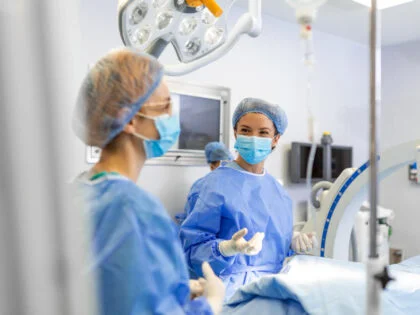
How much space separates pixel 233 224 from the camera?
5.38 ft

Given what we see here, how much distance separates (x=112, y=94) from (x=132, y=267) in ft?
1.18

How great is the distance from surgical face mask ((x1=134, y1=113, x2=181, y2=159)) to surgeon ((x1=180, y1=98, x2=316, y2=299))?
A: 0.54 m

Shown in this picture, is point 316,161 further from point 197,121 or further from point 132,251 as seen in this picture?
point 132,251

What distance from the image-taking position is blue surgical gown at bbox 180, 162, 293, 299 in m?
1.59

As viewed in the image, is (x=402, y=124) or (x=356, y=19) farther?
Answer: (x=402, y=124)

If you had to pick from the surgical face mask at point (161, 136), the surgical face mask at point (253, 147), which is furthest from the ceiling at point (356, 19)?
the surgical face mask at point (161, 136)

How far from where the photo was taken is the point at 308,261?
1.53 metres

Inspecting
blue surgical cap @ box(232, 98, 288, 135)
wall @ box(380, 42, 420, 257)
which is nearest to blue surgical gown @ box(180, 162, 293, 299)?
blue surgical cap @ box(232, 98, 288, 135)

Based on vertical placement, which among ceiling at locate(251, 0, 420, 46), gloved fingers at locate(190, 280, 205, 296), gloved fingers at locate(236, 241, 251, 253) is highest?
ceiling at locate(251, 0, 420, 46)

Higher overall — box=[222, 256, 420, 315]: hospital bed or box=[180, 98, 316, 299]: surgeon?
box=[180, 98, 316, 299]: surgeon

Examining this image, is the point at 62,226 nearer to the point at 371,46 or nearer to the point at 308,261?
the point at 371,46

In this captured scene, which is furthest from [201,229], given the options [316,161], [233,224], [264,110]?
[316,161]

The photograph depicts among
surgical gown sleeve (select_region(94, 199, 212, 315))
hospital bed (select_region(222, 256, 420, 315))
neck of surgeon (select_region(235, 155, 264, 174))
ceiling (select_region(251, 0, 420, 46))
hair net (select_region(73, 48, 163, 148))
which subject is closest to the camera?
surgical gown sleeve (select_region(94, 199, 212, 315))

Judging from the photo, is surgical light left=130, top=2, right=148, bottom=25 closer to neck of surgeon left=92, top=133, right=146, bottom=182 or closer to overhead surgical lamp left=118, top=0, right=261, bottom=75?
overhead surgical lamp left=118, top=0, right=261, bottom=75
